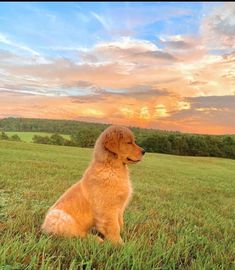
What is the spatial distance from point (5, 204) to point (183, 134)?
2243 inches

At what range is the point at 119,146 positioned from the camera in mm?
5262

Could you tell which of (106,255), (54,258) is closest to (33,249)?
(54,258)

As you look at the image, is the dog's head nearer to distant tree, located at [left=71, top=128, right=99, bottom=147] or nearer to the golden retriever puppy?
the golden retriever puppy

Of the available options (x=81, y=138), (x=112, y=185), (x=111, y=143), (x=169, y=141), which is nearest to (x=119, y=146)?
(x=111, y=143)

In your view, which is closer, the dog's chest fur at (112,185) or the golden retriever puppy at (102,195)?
the golden retriever puppy at (102,195)

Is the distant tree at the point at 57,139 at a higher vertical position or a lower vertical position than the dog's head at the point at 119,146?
lower

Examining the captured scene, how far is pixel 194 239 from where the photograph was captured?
219 inches

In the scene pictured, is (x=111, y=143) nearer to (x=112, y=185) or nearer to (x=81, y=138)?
(x=112, y=185)

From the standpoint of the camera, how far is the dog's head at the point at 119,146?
5.25 m

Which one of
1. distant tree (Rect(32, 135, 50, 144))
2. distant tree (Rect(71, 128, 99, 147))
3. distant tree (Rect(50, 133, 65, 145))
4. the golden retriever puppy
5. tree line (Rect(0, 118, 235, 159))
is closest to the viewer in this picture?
the golden retriever puppy

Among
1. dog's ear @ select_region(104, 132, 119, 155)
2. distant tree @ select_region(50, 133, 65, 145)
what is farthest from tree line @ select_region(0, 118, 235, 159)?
dog's ear @ select_region(104, 132, 119, 155)

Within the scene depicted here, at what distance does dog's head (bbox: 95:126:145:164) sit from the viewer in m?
5.25

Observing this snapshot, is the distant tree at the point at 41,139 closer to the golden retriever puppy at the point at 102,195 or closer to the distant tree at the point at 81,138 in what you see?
the distant tree at the point at 81,138

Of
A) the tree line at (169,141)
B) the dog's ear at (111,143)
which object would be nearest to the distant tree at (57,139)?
the tree line at (169,141)
